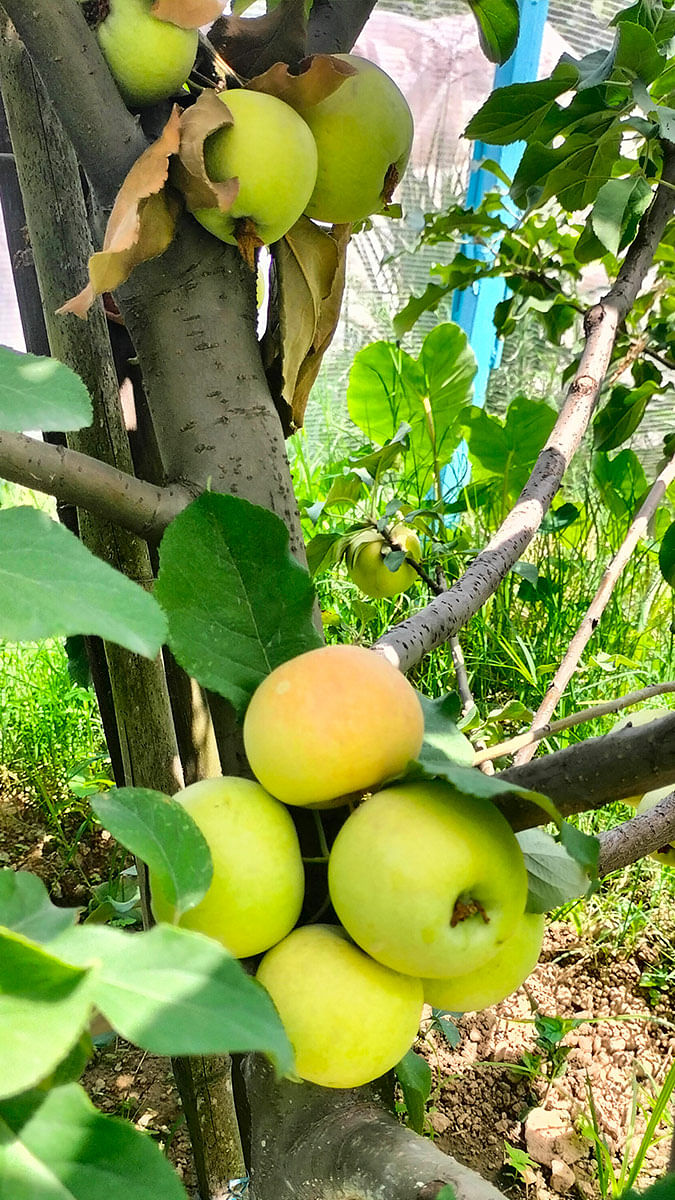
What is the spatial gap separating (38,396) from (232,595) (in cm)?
12

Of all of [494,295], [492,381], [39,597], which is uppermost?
[39,597]

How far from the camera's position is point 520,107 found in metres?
0.74


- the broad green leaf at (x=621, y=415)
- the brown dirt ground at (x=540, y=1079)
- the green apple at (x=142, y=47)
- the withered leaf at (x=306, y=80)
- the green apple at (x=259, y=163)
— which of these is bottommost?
the brown dirt ground at (x=540, y=1079)

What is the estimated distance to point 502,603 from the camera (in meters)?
1.96

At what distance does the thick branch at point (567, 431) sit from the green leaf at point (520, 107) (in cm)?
12

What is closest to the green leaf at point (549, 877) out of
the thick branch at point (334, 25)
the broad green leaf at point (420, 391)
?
the thick branch at point (334, 25)

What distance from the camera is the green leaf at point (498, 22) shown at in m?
0.61

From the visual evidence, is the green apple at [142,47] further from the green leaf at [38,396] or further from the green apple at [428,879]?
the green apple at [428,879]

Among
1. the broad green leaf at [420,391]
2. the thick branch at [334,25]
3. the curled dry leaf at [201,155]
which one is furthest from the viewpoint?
the broad green leaf at [420,391]

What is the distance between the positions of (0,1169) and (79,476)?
0.92 feet

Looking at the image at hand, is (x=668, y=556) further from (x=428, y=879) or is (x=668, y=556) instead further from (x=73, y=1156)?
(x=73, y=1156)

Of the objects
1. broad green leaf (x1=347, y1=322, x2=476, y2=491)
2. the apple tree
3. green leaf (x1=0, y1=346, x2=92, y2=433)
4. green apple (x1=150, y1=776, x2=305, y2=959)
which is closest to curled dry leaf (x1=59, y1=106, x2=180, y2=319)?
the apple tree

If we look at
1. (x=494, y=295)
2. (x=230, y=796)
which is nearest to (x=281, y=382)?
(x=230, y=796)

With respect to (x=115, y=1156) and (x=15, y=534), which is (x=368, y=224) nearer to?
(x=15, y=534)
